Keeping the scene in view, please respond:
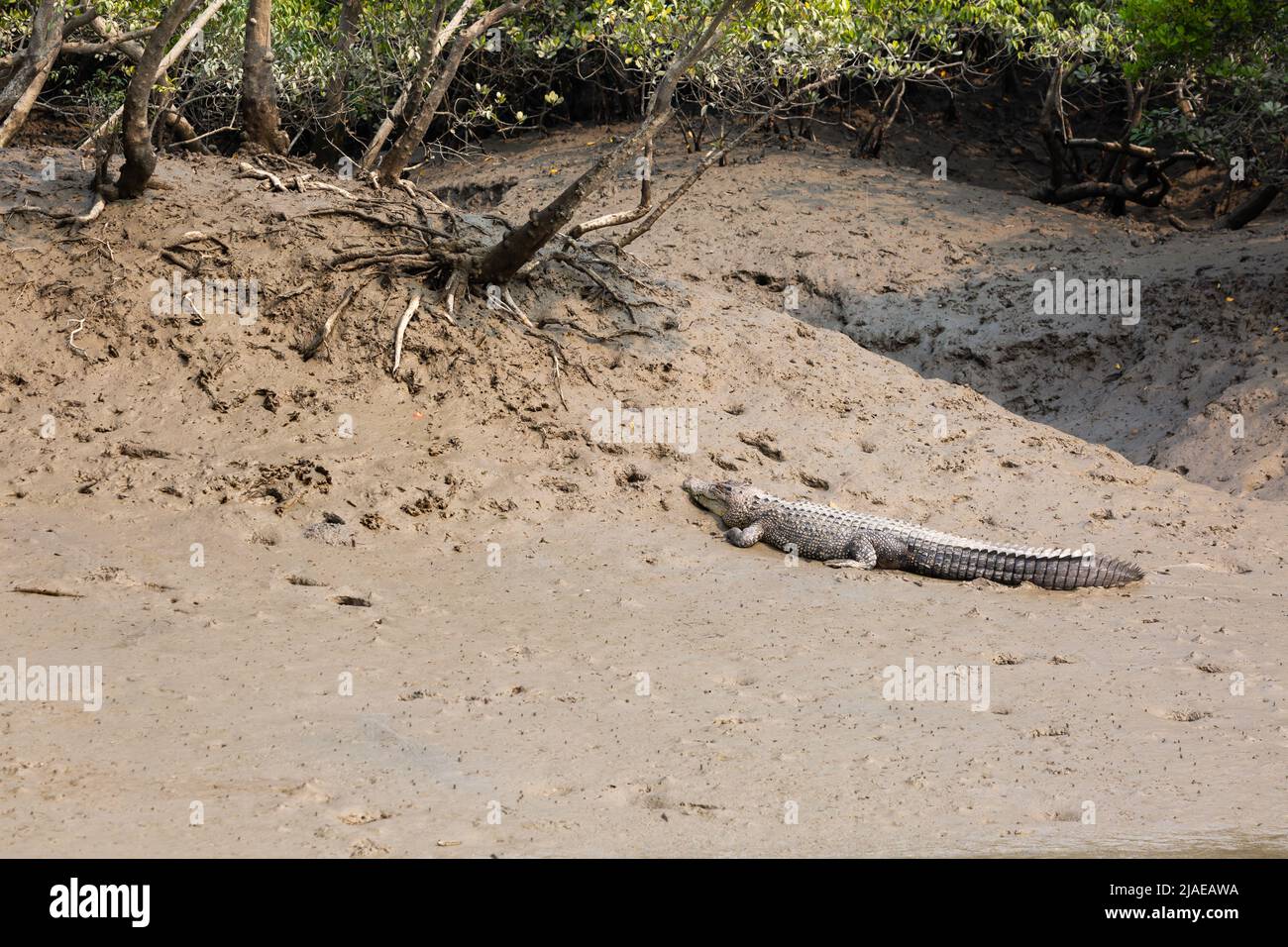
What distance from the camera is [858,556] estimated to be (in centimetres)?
825

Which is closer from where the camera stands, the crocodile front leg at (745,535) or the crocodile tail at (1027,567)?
the crocodile tail at (1027,567)

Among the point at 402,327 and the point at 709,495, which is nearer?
the point at 709,495

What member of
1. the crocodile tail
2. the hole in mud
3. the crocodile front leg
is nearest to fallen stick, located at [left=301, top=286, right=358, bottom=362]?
the crocodile front leg

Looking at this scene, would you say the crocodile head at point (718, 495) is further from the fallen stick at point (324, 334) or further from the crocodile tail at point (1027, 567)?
the fallen stick at point (324, 334)

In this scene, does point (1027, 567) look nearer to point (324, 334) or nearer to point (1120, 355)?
point (324, 334)

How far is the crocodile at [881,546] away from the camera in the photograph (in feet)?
26.0

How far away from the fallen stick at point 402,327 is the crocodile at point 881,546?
85.5 inches

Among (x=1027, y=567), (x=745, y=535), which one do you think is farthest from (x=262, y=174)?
(x=1027, y=567)

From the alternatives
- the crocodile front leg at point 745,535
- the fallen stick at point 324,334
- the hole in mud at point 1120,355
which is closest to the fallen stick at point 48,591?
the fallen stick at point 324,334

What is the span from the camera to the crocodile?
793 centimetres

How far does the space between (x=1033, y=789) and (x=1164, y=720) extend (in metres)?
1.18

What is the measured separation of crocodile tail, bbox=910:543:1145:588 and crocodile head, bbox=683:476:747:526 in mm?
1242

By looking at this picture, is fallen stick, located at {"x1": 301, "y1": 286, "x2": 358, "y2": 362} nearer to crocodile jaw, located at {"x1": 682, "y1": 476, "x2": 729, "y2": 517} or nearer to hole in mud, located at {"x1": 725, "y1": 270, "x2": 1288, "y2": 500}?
crocodile jaw, located at {"x1": 682, "y1": 476, "x2": 729, "y2": 517}

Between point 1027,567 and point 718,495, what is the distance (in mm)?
2008
